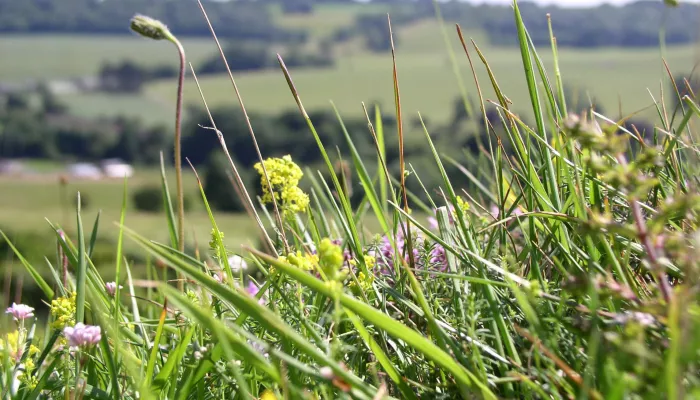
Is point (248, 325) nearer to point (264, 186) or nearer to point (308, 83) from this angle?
point (264, 186)

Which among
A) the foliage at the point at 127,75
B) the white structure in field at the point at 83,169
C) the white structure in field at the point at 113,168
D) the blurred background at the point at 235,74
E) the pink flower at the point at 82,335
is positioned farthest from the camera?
the foliage at the point at 127,75

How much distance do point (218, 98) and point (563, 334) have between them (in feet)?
227

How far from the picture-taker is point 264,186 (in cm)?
137

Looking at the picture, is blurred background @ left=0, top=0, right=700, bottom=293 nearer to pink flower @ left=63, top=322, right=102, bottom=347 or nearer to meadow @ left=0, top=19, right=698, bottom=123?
meadow @ left=0, top=19, right=698, bottom=123

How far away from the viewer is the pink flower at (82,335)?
1008 millimetres

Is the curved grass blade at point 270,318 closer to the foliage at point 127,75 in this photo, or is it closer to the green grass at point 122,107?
the green grass at point 122,107

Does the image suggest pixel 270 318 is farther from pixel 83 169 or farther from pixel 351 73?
pixel 351 73

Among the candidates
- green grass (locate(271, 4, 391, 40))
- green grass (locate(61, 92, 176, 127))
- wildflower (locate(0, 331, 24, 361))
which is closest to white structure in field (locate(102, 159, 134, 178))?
green grass (locate(61, 92, 176, 127))

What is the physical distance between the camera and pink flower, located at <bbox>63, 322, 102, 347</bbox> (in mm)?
1008

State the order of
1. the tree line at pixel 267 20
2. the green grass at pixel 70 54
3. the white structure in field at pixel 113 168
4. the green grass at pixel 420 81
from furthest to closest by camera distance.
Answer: the tree line at pixel 267 20 → the green grass at pixel 70 54 → the green grass at pixel 420 81 → the white structure in field at pixel 113 168

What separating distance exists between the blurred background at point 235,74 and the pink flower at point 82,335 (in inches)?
1048

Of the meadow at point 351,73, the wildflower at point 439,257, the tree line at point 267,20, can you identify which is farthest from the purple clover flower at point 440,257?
the tree line at point 267,20

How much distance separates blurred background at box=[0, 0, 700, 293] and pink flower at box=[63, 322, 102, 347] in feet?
87.3

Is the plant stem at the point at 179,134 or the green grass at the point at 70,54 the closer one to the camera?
the plant stem at the point at 179,134
